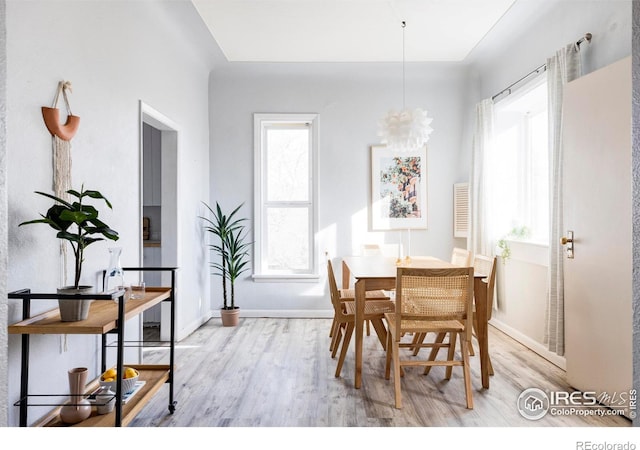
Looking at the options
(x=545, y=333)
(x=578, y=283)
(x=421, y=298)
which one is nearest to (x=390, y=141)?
(x=421, y=298)

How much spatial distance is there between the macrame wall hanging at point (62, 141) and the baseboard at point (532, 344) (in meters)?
3.29

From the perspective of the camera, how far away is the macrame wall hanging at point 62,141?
208 cm

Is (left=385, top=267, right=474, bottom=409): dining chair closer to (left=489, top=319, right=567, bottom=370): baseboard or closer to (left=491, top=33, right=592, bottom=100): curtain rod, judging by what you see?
(left=489, top=319, right=567, bottom=370): baseboard

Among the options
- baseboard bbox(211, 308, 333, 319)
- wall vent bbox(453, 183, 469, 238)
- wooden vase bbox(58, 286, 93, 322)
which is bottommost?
baseboard bbox(211, 308, 333, 319)

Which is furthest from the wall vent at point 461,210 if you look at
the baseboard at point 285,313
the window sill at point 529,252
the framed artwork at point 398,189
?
the baseboard at point 285,313

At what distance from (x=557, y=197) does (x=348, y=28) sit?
223 cm

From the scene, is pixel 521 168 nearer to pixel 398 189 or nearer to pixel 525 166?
pixel 525 166

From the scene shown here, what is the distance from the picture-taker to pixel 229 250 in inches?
193

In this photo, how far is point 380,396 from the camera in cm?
270

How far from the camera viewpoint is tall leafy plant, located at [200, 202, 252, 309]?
4730mm

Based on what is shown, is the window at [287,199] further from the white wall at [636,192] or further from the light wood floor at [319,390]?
the white wall at [636,192]

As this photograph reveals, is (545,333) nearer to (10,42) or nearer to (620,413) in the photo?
(620,413)

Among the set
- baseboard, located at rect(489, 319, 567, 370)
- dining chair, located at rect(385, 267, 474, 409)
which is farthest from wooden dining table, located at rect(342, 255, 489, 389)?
baseboard, located at rect(489, 319, 567, 370)

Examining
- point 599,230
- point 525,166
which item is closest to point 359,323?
point 599,230
